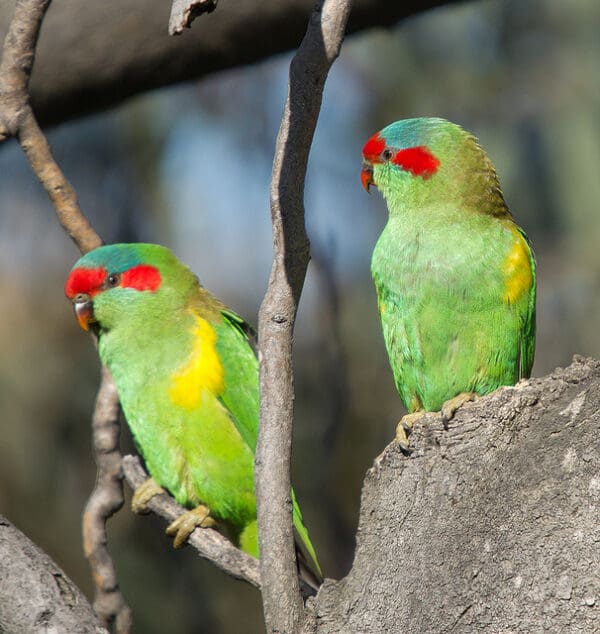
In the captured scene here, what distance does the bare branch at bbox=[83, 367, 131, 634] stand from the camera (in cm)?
284

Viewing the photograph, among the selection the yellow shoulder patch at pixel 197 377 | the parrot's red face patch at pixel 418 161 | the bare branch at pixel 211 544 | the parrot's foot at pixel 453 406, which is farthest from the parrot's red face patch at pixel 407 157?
the bare branch at pixel 211 544

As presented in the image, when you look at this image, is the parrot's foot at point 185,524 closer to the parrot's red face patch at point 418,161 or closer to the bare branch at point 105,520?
the bare branch at point 105,520

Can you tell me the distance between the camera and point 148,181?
16.6ft

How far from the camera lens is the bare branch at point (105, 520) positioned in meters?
2.84

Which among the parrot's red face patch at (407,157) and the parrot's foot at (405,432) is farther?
the parrot's red face patch at (407,157)

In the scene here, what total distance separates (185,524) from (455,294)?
3.47ft

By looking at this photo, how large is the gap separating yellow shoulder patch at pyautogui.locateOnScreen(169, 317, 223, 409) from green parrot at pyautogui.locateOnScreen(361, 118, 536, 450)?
64cm

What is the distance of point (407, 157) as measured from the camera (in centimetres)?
289

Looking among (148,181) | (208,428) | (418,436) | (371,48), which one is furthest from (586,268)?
(418,436)

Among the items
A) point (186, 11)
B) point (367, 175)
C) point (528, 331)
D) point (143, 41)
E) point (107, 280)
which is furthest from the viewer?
point (143, 41)

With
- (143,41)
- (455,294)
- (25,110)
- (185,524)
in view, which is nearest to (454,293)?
(455,294)

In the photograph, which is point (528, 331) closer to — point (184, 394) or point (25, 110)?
point (184, 394)

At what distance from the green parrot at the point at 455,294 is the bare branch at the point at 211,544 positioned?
1.82ft

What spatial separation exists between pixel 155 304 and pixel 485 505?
1.84 m
